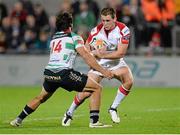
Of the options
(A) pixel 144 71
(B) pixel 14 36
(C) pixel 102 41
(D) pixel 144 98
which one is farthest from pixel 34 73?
(C) pixel 102 41

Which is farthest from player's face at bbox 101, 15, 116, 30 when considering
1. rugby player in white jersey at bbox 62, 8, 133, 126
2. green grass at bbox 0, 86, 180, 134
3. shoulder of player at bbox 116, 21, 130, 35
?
green grass at bbox 0, 86, 180, 134

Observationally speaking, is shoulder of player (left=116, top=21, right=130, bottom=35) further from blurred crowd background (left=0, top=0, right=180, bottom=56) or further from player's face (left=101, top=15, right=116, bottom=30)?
blurred crowd background (left=0, top=0, right=180, bottom=56)

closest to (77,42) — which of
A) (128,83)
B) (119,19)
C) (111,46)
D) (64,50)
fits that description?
(64,50)

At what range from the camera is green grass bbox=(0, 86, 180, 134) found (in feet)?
39.7

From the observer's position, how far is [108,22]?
13398 millimetres

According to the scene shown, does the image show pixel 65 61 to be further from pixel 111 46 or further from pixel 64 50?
pixel 111 46

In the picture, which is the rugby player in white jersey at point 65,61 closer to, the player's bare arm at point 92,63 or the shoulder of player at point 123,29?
the player's bare arm at point 92,63

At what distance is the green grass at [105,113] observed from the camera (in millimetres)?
12094

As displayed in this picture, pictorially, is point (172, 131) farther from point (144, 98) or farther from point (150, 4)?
point (150, 4)

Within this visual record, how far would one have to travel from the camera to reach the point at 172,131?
11758mm

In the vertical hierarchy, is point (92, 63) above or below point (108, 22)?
below

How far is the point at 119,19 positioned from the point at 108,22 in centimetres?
1076

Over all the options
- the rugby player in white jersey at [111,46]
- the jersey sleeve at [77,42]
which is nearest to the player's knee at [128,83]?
the rugby player in white jersey at [111,46]

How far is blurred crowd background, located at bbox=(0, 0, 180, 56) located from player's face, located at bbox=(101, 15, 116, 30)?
1041 cm
